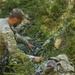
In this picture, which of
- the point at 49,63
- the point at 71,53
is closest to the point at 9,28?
the point at 49,63

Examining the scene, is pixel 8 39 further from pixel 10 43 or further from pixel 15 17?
pixel 15 17

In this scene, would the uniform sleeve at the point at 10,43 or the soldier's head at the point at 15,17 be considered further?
the soldier's head at the point at 15,17

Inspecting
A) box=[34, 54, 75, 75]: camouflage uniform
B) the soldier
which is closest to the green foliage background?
box=[34, 54, 75, 75]: camouflage uniform

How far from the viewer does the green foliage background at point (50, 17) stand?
7453 mm

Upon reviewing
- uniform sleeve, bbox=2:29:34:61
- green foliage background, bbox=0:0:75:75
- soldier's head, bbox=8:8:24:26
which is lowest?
green foliage background, bbox=0:0:75:75

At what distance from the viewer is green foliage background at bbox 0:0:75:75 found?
745 centimetres

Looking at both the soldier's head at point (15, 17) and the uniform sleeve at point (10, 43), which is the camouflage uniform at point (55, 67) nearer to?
the uniform sleeve at point (10, 43)

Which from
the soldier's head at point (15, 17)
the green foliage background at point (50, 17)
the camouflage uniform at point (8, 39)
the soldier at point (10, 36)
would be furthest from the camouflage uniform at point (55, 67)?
the soldier's head at point (15, 17)

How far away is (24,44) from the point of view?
7660 mm

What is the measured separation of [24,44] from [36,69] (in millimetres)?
1273

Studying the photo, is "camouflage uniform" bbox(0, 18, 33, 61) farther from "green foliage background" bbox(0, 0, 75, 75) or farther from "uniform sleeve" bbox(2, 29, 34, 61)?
"green foliage background" bbox(0, 0, 75, 75)

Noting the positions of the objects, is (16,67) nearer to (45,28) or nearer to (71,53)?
(71,53)

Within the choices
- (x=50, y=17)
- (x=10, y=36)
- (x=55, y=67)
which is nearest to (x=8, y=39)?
(x=10, y=36)

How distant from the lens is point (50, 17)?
908cm
